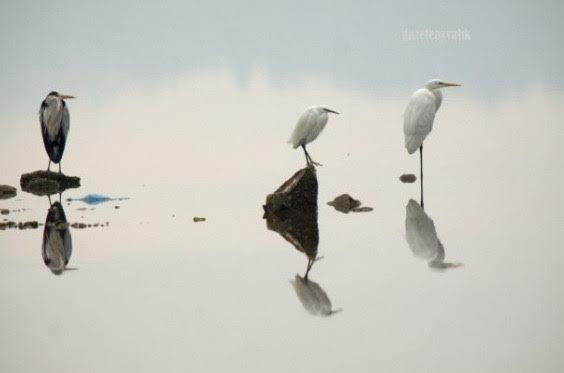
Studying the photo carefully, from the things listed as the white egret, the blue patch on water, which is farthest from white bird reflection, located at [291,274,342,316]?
the white egret

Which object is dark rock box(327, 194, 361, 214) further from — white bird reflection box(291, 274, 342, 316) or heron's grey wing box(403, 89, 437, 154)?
white bird reflection box(291, 274, 342, 316)

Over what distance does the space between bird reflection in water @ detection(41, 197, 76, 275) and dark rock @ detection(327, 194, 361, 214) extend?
7.29ft

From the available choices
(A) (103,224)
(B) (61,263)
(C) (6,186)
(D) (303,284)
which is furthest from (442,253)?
(C) (6,186)

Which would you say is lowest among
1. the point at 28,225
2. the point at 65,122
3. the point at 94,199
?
the point at 94,199

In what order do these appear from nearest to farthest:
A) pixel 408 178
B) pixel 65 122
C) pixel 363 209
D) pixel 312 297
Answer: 1. pixel 312 297
2. pixel 363 209
3. pixel 65 122
4. pixel 408 178

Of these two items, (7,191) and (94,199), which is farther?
(7,191)

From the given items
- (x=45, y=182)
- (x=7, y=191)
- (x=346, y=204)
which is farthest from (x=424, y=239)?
(x=45, y=182)

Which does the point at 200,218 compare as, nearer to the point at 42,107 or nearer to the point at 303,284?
the point at 303,284

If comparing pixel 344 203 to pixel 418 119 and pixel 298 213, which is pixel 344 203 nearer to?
pixel 298 213

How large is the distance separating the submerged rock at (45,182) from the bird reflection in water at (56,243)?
1.95m

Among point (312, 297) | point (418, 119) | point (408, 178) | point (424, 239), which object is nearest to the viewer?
point (312, 297)

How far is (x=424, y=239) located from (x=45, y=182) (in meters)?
5.02

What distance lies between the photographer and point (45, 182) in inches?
395

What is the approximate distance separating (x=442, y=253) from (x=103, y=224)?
8.82 ft
